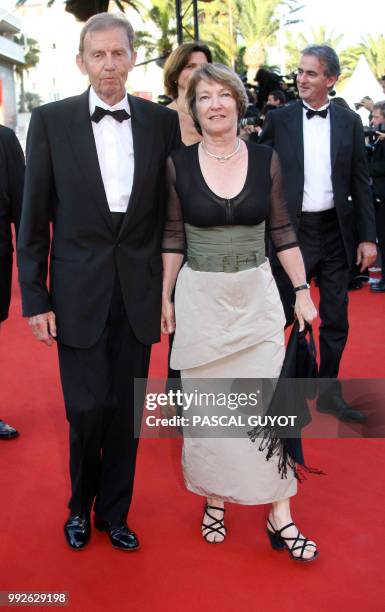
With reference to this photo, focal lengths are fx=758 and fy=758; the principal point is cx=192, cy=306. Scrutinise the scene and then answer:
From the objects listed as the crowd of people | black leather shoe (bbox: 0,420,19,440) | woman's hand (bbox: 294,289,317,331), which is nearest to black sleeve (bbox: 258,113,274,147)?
the crowd of people

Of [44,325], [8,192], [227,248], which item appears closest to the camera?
[44,325]

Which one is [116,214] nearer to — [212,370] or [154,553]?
[212,370]

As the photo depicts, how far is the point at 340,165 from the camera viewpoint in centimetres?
401

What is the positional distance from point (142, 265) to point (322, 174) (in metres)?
1.63

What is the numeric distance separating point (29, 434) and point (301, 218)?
6.08 ft

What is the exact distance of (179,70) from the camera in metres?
3.92

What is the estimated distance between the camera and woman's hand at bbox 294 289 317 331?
289cm

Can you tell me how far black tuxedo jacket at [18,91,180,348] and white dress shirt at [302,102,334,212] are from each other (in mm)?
1412

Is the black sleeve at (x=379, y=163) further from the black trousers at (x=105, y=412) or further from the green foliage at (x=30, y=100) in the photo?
the green foliage at (x=30, y=100)

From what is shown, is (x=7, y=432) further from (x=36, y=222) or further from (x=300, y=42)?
(x=300, y=42)

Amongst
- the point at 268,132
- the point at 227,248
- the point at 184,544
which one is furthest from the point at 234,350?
the point at 268,132

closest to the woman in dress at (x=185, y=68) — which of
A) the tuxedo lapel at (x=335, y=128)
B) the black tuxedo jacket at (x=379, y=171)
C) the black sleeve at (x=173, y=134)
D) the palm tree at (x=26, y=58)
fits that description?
the tuxedo lapel at (x=335, y=128)

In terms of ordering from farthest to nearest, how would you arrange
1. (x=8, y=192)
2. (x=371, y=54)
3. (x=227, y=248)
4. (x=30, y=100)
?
(x=30, y=100) < (x=371, y=54) < (x=8, y=192) < (x=227, y=248)

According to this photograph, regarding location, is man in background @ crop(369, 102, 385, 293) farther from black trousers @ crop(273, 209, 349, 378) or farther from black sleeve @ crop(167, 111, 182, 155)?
black sleeve @ crop(167, 111, 182, 155)
